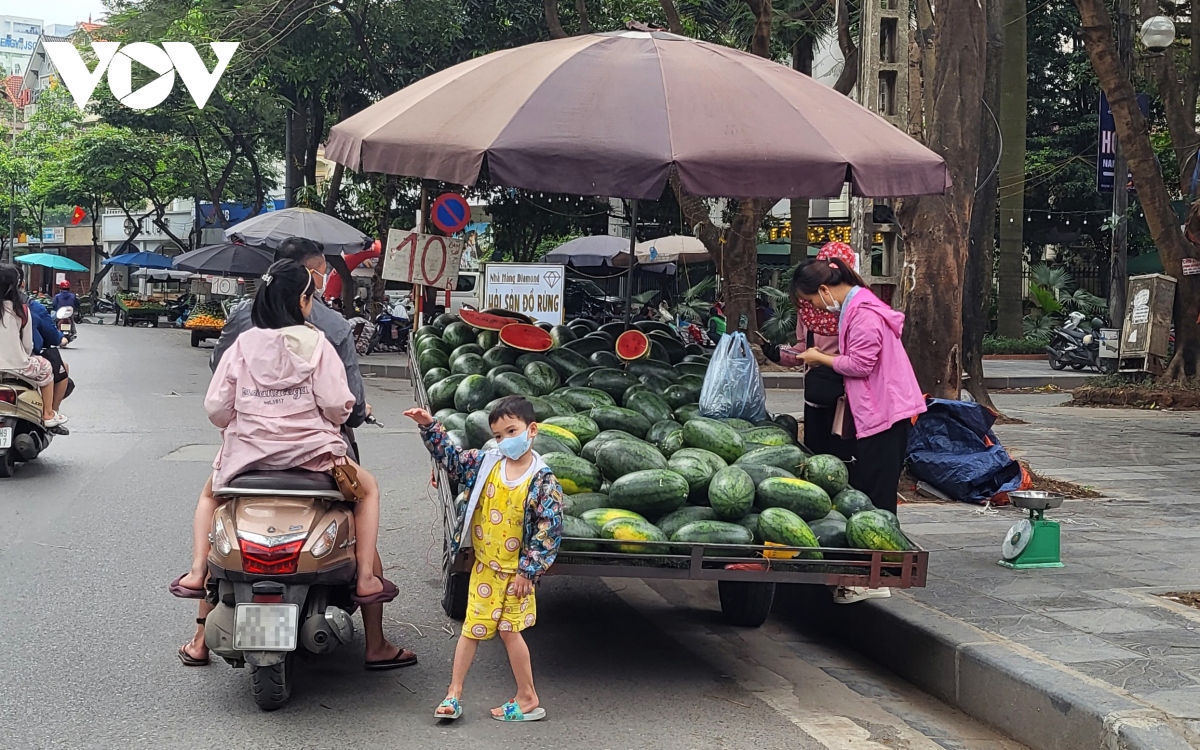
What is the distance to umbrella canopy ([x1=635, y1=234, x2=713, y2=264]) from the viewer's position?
101ft

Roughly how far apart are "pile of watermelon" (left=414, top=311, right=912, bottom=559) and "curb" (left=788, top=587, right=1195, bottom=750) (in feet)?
1.88

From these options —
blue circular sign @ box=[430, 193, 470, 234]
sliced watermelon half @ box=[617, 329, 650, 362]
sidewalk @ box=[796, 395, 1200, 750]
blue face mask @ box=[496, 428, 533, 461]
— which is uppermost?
blue circular sign @ box=[430, 193, 470, 234]

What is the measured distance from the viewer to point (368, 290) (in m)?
32.9

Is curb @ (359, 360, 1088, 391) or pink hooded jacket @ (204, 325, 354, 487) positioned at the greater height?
pink hooded jacket @ (204, 325, 354, 487)

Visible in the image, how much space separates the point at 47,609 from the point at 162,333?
3428 cm

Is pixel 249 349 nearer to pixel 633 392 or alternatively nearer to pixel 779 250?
pixel 633 392

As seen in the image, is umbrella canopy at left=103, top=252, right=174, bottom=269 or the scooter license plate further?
umbrella canopy at left=103, top=252, right=174, bottom=269

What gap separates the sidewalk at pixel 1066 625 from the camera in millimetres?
4613

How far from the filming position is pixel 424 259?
41.5 feet

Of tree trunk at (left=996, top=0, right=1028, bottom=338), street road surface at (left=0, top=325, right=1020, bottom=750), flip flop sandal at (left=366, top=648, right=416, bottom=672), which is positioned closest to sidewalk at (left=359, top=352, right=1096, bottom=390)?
tree trunk at (left=996, top=0, right=1028, bottom=338)

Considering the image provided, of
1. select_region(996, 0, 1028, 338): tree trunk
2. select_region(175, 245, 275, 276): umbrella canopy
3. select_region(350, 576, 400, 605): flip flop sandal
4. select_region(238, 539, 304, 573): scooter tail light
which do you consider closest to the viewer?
select_region(238, 539, 304, 573): scooter tail light

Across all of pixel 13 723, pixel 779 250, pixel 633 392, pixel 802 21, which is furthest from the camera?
pixel 779 250

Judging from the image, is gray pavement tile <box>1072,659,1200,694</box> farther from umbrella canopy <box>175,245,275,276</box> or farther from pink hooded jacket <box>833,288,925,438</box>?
umbrella canopy <box>175,245,275,276</box>

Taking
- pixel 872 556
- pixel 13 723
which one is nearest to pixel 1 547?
pixel 13 723
